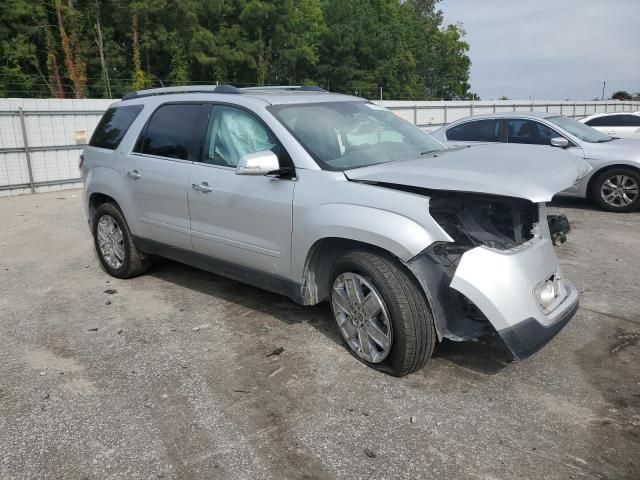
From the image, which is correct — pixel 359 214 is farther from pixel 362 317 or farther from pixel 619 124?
pixel 619 124

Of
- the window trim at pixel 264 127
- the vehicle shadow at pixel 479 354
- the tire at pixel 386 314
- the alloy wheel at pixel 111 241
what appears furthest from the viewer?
the alloy wheel at pixel 111 241

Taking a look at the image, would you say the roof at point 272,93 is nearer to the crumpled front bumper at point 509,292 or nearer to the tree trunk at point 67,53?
the crumpled front bumper at point 509,292

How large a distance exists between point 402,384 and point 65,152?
41.0ft

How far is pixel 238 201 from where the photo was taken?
435cm

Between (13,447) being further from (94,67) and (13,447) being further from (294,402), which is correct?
(94,67)

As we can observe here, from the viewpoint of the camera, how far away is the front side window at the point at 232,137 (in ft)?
14.3

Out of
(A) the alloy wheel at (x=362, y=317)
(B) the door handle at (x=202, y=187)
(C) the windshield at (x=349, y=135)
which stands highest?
(C) the windshield at (x=349, y=135)

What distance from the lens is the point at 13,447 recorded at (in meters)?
3.07

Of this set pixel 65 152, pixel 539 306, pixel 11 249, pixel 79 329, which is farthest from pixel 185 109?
pixel 65 152

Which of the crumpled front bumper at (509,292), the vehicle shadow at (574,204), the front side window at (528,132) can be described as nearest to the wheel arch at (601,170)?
the vehicle shadow at (574,204)

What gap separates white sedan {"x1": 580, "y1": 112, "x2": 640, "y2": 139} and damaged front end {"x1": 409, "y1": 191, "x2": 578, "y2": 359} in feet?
40.9

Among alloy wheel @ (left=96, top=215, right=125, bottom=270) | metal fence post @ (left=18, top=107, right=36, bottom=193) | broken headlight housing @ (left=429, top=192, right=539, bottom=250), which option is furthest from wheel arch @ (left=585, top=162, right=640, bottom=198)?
metal fence post @ (left=18, top=107, right=36, bottom=193)

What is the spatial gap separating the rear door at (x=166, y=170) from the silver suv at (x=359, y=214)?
2 cm

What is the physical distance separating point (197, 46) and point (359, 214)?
36630 mm
